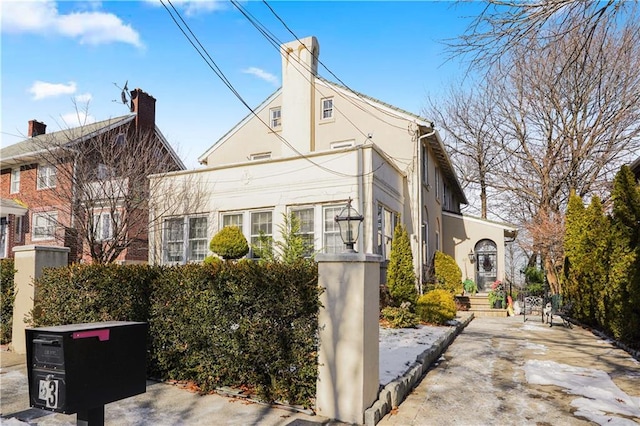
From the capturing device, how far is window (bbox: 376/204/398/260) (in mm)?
12258

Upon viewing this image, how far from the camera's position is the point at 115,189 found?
452 inches

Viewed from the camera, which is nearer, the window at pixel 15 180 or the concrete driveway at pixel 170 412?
the concrete driveway at pixel 170 412

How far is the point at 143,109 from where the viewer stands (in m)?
23.0

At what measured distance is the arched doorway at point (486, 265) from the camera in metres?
19.9

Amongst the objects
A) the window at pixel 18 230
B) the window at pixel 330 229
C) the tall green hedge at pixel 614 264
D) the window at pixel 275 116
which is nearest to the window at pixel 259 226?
the window at pixel 330 229

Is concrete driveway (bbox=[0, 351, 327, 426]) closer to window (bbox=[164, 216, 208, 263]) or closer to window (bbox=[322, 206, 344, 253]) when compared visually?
window (bbox=[322, 206, 344, 253])

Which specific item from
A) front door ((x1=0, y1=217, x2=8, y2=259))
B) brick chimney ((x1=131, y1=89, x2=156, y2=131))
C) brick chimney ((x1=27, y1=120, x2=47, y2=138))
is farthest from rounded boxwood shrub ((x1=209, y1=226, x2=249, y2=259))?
brick chimney ((x1=27, y1=120, x2=47, y2=138))

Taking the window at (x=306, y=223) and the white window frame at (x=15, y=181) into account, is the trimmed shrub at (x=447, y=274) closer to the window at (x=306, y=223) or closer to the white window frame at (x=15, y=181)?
the window at (x=306, y=223)

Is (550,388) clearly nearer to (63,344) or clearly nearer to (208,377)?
(208,377)

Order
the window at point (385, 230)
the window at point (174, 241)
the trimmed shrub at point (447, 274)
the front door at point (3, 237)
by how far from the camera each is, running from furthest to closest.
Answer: the front door at point (3, 237), the trimmed shrub at point (447, 274), the window at point (174, 241), the window at point (385, 230)

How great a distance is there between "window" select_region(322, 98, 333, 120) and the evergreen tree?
6.37 m

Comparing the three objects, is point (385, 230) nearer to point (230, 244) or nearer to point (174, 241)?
point (230, 244)

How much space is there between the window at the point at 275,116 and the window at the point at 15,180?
14559 millimetres

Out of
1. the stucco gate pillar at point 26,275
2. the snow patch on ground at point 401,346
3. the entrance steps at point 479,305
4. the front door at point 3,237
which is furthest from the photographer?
the front door at point 3,237
